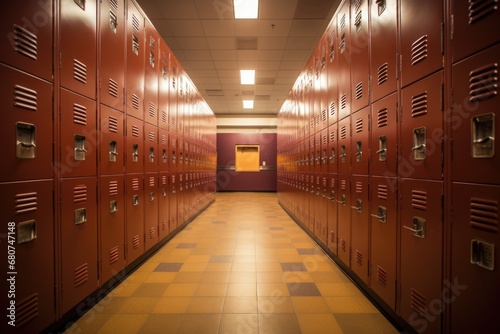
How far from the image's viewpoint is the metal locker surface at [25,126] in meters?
1.23

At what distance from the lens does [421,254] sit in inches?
55.8

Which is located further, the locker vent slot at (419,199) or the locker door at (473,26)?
the locker vent slot at (419,199)

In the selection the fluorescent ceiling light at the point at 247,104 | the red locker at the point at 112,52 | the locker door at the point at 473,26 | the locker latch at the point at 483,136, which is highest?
the fluorescent ceiling light at the point at 247,104

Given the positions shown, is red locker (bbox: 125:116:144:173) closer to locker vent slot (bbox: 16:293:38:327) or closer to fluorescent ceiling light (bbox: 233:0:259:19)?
locker vent slot (bbox: 16:293:38:327)

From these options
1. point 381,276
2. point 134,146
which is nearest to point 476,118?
point 381,276

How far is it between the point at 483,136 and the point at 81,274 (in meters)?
2.38

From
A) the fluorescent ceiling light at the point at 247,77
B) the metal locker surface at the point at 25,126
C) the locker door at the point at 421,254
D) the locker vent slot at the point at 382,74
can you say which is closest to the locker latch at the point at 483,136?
the locker door at the point at 421,254

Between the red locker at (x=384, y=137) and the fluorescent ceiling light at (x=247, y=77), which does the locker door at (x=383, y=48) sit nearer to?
the red locker at (x=384, y=137)

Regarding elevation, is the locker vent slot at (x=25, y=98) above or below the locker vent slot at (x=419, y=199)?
above

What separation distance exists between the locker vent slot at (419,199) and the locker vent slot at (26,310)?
7.02 feet

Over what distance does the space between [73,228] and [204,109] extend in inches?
196

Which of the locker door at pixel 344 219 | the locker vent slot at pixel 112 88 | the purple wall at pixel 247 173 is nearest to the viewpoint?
the locker vent slot at pixel 112 88

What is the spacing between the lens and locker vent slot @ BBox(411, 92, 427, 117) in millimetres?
1379

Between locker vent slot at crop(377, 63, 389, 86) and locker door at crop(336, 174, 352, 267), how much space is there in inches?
36.5
